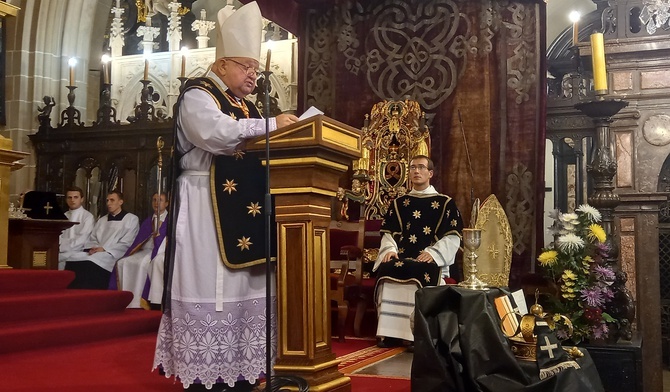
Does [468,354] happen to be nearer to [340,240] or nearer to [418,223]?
[418,223]

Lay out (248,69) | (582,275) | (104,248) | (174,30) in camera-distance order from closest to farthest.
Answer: (248,69), (582,275), (104,248), (174,30)

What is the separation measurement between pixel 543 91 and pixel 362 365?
3484 mm

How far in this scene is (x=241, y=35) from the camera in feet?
11.6

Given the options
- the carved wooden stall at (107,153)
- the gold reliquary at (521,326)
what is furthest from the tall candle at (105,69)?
the gold reliquary at (521,326)

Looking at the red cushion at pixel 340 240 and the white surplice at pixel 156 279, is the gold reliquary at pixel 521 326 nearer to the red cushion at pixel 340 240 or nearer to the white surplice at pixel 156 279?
the red cushion at pixel 340 240

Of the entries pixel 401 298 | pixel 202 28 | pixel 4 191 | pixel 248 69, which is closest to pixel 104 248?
pixel 4 191

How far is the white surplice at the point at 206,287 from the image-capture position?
3338 millimetres

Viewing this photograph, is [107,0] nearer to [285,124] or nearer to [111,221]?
[111,221]

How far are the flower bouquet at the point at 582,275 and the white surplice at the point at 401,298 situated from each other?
1185 millimetres

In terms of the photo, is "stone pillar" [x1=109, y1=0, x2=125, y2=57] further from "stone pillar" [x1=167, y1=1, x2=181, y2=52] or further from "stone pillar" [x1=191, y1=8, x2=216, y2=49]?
"stone pillar" [x1=191, y1=8, x2=216, y2=49]

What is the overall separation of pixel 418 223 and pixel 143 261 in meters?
3.66

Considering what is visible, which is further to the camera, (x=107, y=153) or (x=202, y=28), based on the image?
(x=202, y=28)

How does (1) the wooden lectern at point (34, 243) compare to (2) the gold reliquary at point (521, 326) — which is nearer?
(2) the gold reliquary at point (521, 326)

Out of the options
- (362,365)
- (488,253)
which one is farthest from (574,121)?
(362,365)
